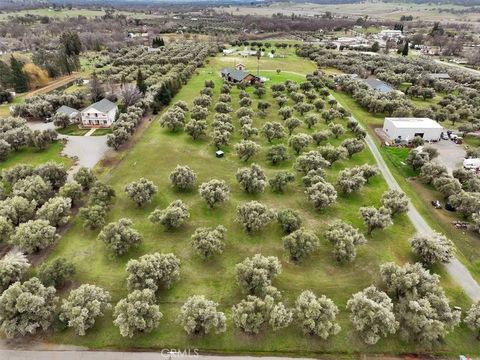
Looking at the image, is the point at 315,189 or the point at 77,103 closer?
the point at 315,189

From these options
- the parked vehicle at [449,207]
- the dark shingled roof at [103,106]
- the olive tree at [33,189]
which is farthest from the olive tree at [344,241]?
the dark shingled roof at [103,106]

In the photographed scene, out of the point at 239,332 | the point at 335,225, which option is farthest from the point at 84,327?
the point at 335,225

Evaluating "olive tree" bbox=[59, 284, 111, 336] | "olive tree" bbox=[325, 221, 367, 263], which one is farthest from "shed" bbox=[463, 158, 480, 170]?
"olive tree" bbox=[59, 284, 111, 336]

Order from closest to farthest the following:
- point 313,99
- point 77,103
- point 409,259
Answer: point 409,259
point 77,103
point 313,99

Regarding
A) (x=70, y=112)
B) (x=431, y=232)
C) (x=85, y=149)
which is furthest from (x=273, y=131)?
(x=70, y=112)

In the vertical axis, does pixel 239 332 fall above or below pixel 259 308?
below

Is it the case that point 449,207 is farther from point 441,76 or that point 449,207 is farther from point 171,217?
point 441,76

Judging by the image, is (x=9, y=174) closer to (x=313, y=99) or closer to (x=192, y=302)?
(x=192, y=302)
